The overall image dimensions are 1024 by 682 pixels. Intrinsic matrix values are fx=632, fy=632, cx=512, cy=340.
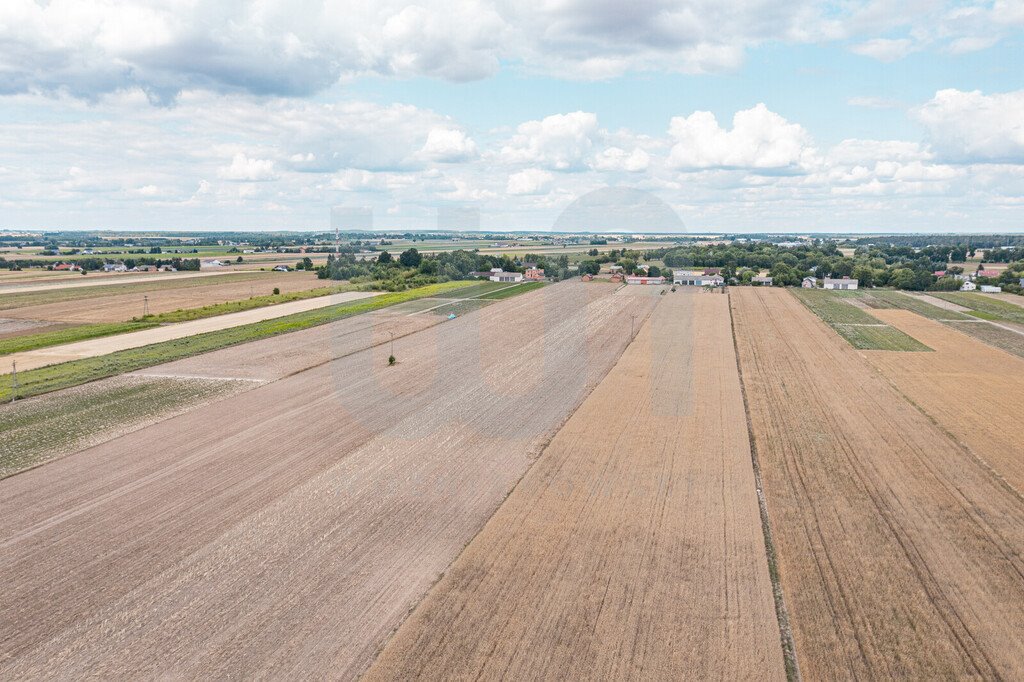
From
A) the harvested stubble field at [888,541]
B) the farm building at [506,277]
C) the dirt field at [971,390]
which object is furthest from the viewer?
the farm building at [506,277]

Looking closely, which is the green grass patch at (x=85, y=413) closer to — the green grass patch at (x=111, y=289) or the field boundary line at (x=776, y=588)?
the field boundary line at (x=776, y=588)

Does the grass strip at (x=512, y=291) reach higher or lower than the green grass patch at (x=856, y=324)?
higher

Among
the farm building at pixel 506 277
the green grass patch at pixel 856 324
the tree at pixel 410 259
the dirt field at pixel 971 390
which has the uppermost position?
the tree at pixel 410 259

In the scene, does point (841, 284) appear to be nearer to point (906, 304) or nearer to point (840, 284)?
point (840, 284)

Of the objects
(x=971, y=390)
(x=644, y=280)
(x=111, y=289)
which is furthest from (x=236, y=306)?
(x=971, y=390)

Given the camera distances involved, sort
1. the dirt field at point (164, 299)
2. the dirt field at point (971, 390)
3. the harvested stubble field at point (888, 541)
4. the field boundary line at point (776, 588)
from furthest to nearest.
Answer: the dirt field at point (164, 299) < the dirt field at point (971, 390) < the harvested stubble field at point (888, 541) < the field boundary line at point (776, 588)

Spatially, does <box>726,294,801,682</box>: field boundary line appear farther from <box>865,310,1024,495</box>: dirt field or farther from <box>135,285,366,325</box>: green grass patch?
<box>135,285,366,325</box>: green grass patch

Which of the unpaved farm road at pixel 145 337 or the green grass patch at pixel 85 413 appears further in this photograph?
the unpaved farm road at pixel 145 337

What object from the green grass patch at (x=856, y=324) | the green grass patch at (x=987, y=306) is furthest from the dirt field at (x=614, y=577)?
the green grass patch at (x=987, y=306)
